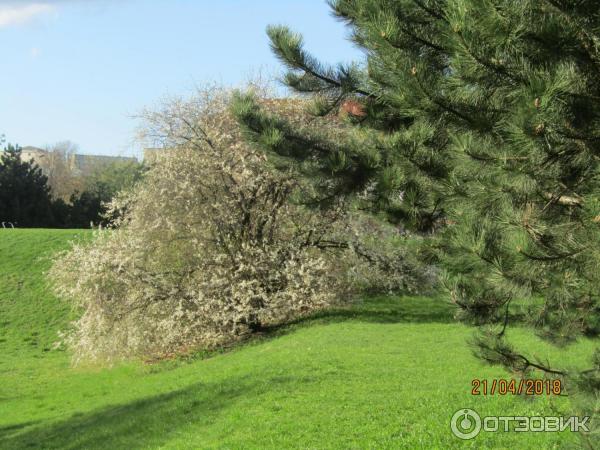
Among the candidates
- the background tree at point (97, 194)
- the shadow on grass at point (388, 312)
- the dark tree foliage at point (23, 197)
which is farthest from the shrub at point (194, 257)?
the dark tree foliage at point (23, 197)

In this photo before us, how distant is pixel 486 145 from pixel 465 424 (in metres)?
3.76

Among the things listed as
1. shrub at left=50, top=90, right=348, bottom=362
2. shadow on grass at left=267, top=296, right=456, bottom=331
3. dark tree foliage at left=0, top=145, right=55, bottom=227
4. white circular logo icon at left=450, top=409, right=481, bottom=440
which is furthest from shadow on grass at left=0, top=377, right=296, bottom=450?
dark tree foliage at left=0, top=145, right=55, bottom=227

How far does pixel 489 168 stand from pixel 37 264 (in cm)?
2582

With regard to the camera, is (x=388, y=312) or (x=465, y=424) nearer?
(x=465, y=424)

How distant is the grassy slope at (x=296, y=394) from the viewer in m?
8.05

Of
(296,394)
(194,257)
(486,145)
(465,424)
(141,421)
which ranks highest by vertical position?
(486,145)

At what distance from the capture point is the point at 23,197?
41094 mm

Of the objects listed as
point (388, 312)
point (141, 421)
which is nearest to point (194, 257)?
point (388, 312)

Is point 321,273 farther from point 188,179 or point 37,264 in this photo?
point 37,264

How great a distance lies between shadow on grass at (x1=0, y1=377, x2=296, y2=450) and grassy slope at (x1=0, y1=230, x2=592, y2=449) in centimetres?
3

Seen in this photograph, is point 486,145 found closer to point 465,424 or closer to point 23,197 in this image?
point 465,424

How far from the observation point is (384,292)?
65.0ft

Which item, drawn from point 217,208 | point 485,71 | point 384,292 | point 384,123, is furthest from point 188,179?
point 485,71

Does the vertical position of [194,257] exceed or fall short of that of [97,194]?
it falls short
